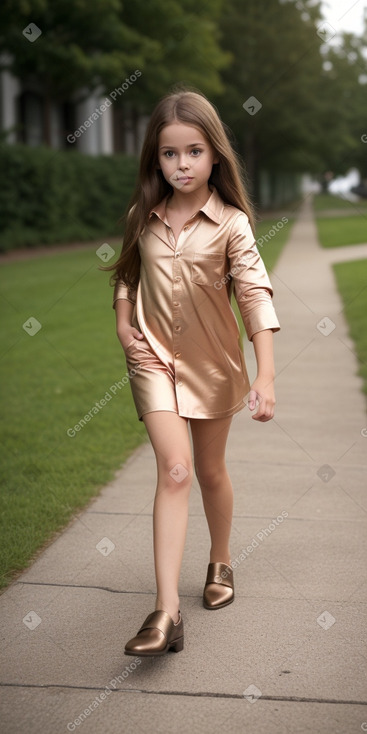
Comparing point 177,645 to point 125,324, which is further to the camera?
point 125,324

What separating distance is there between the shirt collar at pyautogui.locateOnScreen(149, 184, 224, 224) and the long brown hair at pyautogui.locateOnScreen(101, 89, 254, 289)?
27 millimetres

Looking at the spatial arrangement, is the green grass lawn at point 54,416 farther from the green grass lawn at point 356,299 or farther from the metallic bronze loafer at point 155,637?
the green grass lawn at point 356,299

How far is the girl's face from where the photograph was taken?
321cm

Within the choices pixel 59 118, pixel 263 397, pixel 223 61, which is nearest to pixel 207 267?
pixel 263 397

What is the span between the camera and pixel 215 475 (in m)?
3.52

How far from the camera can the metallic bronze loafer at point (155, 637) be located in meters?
2.92

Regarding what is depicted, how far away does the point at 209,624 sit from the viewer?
134 inches

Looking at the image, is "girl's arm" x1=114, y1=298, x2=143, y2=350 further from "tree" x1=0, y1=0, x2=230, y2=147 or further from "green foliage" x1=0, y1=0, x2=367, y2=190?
"tree" x1=0, y1=0, x2=230, y2=147

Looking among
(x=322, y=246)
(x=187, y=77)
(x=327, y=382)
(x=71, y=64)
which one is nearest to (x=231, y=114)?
(x=187, y=77)

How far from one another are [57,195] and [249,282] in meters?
21.0

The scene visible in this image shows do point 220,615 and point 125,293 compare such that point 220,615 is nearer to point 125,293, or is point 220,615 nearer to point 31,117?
point 125,293

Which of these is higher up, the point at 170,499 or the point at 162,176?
the point at 162,176

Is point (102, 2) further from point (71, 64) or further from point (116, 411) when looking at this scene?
point (116, 411)

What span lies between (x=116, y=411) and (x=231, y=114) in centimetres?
3121
